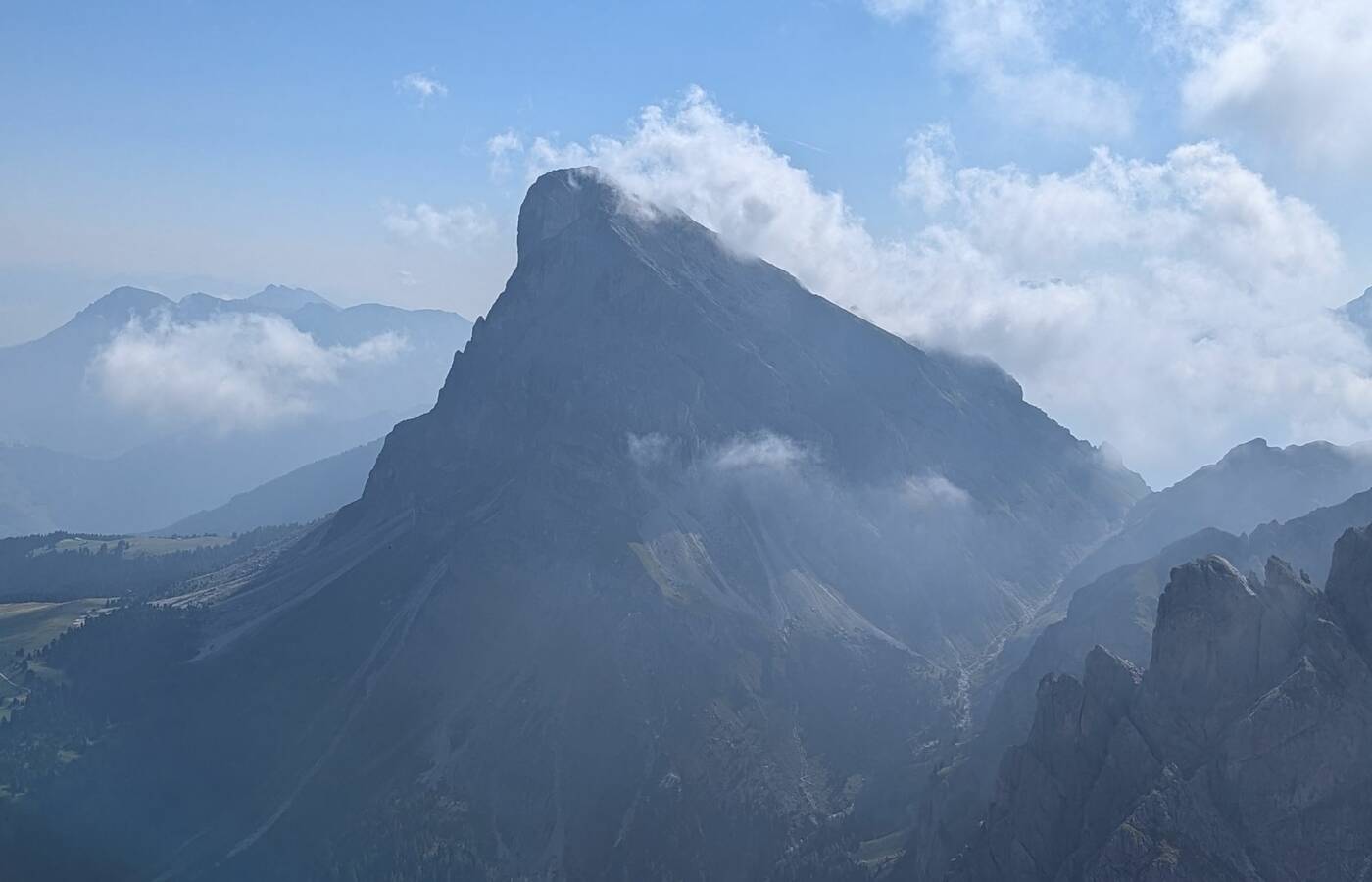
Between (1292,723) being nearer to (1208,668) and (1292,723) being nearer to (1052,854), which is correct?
(1208,668)

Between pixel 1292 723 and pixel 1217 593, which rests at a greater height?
pixel 1217 593

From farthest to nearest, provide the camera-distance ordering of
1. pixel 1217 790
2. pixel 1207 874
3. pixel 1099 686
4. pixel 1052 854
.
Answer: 1. pixel 1099 686
2. pixel 1052 854
3. pixel 1217 790
4. pixel 1207 874

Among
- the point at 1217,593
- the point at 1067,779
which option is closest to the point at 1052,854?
the point at 1067,779

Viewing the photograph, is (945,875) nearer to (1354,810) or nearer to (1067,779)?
(1067,779)

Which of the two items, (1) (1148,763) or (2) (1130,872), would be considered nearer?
(2) (1130,872)

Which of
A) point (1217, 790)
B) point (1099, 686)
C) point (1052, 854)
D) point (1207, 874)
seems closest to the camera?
point (1207, 874)

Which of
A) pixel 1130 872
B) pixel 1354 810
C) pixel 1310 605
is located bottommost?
pixel 1130 872

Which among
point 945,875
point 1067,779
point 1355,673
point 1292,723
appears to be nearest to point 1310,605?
point 1355,673
